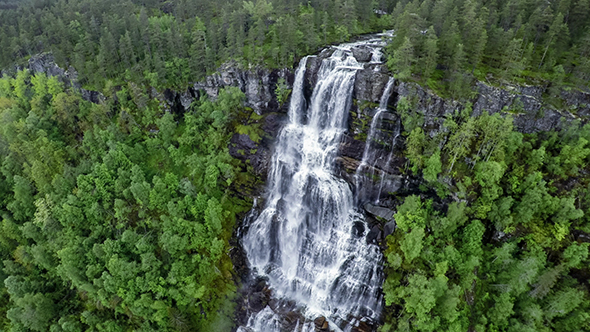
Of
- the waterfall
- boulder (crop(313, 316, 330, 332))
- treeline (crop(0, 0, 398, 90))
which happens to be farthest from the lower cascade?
treeline (crop(0, 0, 398, 90))

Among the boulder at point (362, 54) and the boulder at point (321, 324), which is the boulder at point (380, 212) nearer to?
the boulder at point (321, 324)

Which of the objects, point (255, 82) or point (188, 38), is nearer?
point (255, 82)

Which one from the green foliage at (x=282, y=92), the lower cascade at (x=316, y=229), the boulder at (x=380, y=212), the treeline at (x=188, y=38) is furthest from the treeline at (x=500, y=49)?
the boulder at (x=380, y=212)

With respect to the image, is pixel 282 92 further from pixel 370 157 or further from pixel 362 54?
pixel 370 157

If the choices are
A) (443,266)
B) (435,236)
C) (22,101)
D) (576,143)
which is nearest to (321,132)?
(435,236)

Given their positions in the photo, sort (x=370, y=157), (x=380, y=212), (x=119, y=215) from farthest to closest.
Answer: (x=119, y=215), (x=370, y=157), (x=380, y=212)

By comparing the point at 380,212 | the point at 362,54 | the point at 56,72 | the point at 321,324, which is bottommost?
the point at 321,324

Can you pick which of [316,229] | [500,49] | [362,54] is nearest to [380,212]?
[316,229]
